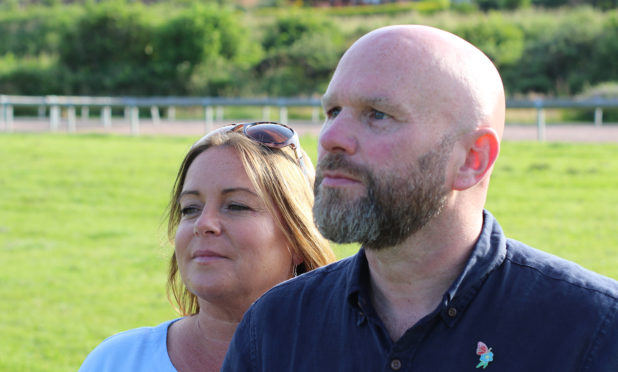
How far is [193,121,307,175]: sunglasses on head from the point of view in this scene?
2.84 metres

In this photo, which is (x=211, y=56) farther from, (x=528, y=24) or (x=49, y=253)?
(x=49, y=253)

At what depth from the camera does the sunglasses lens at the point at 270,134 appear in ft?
9.34

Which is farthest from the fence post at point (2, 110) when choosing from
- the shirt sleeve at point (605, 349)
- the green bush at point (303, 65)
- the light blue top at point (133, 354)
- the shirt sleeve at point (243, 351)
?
the shirt sleeve at point (605, 349)

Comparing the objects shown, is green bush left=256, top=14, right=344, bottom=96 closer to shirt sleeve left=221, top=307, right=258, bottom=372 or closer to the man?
shirt sleeve left=221, top=307, right=258, bottom=372

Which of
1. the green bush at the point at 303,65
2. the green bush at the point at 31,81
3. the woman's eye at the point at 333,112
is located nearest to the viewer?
the woman's eye at the point at 333,112

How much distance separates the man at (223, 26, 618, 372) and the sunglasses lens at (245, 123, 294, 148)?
0.93 metres

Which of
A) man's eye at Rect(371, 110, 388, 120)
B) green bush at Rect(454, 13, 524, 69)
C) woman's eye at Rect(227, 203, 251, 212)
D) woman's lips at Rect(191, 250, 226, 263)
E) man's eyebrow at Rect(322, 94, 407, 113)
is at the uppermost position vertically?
man's eyebrow at Rect(322, 94, 407, 113)

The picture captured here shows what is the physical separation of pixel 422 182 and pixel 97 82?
36.4 metres

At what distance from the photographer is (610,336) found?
166 cm

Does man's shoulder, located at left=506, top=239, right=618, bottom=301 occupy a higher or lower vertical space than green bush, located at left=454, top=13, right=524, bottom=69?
higher

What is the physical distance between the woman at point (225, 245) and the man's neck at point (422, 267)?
83cm

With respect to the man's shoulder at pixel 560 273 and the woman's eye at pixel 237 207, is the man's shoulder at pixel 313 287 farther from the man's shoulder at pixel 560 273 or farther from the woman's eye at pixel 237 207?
the woman's eye at pixel 237 207

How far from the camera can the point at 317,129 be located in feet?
56.3

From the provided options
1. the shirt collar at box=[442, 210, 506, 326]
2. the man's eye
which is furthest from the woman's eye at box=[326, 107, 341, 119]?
the shirt collar at box=[442, 210, 506, 326]
